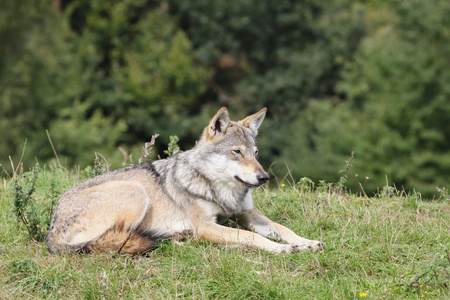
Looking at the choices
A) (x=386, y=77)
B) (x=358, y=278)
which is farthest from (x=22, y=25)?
(x=358, y=278)

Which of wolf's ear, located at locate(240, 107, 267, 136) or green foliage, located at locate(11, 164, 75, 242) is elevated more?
wolf's ear, located at locate(240, 107, 267, 136)

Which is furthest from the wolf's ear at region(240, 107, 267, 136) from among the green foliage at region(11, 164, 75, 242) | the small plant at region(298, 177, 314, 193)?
the green foliage at region(11, 164, 75, 242)

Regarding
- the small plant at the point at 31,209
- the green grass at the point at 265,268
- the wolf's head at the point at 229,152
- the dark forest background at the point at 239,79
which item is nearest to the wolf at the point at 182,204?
the wolf's head at the point at 229,152

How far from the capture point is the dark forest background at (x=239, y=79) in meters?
27.7

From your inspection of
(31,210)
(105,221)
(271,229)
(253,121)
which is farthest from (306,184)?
(31,210)

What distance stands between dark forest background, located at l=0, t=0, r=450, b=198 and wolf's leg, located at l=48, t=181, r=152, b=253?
19869 mm

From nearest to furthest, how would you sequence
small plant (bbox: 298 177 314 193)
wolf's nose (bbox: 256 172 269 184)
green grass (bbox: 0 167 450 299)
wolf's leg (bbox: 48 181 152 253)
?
green grass (bbox: 0 167 450 299)
wolf's leg (bbox: 48 181 152 253)
wolf's nose (bbox: 256 172 269 184)
small plant (bbox: 298 177 314 193)

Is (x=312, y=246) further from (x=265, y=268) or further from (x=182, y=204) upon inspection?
(x=182, y=204)

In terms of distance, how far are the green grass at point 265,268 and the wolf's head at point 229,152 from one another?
2.59 feet

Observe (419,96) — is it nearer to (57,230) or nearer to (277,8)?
(277,8)

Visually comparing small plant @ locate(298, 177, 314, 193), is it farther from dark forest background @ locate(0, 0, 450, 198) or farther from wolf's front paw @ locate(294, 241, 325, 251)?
dark forest background @ locate(0, 0, 450, 198)

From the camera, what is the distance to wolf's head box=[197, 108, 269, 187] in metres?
6.98

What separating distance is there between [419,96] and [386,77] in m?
2.27

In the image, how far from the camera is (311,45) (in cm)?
3188
